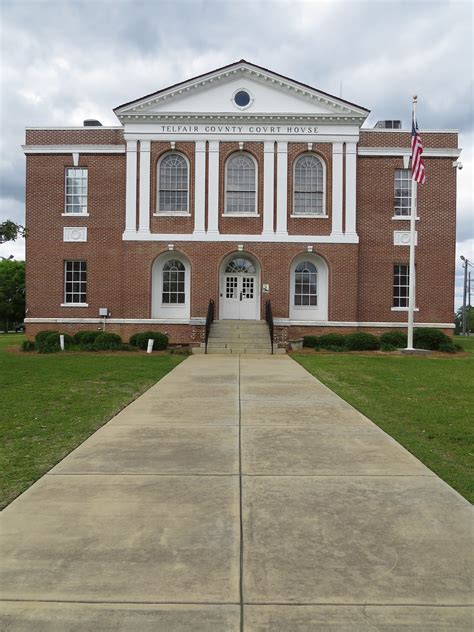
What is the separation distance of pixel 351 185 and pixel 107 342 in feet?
42.0

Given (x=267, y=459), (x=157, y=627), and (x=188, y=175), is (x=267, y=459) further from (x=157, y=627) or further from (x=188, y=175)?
(x=188, y=175)

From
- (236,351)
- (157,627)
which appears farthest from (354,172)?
(157,627)

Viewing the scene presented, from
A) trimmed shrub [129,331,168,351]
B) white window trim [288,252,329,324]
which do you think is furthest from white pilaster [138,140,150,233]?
white window trim [288,252,329,324]

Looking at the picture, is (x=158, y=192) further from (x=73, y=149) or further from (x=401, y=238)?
(x=401, y=238)

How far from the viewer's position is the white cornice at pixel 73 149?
23.8 m

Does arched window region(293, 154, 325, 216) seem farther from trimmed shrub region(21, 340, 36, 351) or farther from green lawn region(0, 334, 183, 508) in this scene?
trimmed shrub region(21, 340, 36, 351)

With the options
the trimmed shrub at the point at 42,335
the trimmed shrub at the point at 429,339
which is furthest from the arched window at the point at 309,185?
the trimmed shrub at the point at 42,335

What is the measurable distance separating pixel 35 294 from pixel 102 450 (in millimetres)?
19801

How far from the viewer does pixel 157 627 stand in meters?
2.72

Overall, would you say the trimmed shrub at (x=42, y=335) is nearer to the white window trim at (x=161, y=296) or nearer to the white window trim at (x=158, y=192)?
the white window trim at (x=161, y=296)

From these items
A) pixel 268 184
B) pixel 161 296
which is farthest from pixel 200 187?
pixel 161 296

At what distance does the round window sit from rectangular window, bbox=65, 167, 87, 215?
7778 millimetres

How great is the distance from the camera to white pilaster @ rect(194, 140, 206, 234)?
23.2m

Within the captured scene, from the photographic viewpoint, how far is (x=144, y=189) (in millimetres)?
23281
